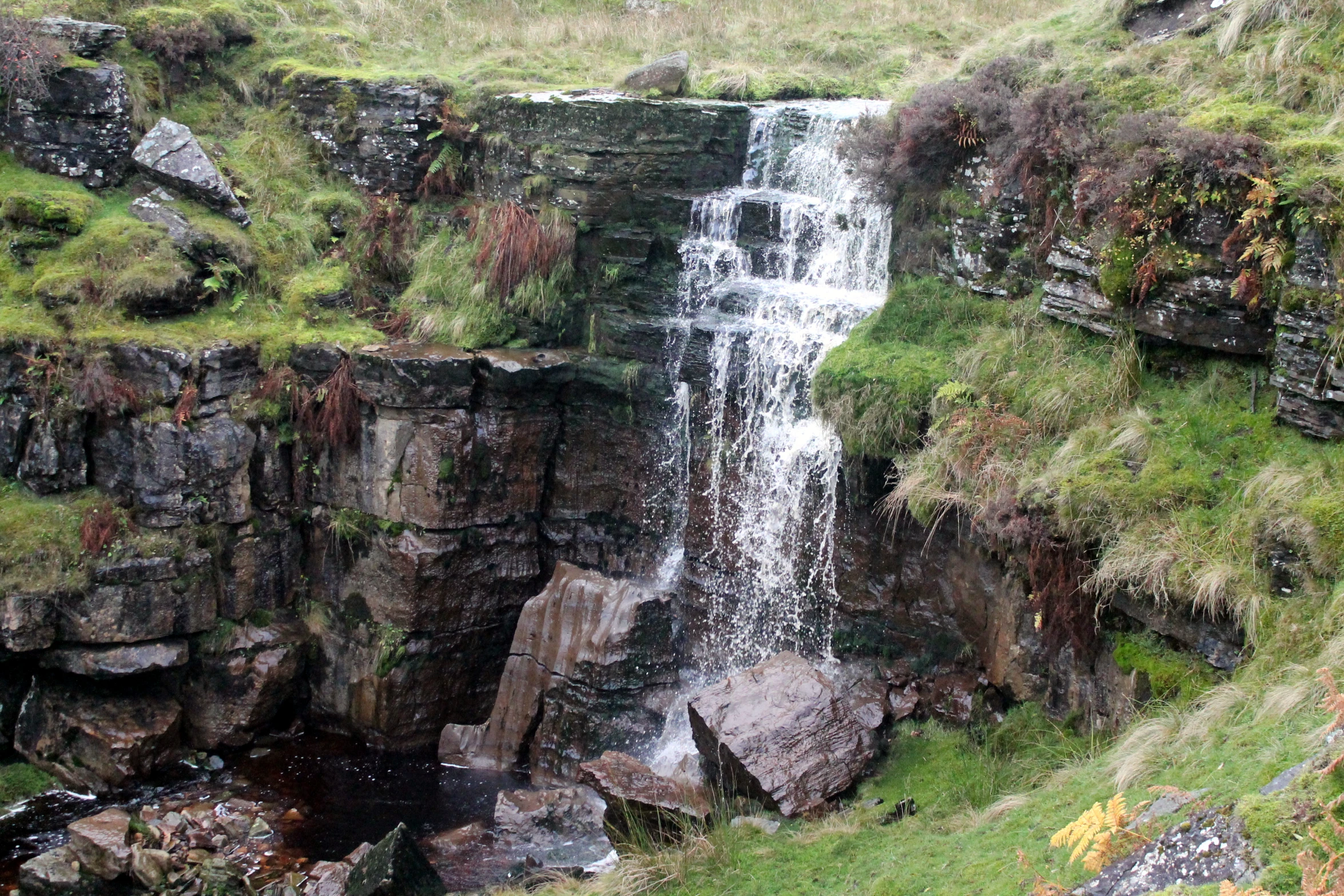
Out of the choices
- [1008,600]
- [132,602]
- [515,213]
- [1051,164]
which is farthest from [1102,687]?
[132,602]

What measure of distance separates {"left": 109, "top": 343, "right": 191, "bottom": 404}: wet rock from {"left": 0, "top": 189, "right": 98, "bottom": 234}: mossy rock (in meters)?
1.96

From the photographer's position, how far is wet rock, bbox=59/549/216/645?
10281 mm

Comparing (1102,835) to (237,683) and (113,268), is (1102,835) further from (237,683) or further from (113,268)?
(113,268)

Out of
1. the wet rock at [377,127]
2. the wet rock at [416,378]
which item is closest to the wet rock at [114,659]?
the wet rock at [416,378]

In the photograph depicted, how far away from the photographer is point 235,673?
437 inches

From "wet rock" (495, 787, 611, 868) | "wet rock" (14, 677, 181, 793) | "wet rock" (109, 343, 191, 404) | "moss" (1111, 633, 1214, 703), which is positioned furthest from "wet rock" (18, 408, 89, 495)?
"moss" (1111, 633, 1214, 703)

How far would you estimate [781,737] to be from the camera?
8.13 metres

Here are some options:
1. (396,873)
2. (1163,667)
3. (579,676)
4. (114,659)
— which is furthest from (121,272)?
(1163,667)

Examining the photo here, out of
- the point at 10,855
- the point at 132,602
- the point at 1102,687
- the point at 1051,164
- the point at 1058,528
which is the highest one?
the point at 1051,164

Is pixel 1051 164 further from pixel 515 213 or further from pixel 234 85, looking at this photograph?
pixel 234 85

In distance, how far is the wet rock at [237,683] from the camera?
11016mm

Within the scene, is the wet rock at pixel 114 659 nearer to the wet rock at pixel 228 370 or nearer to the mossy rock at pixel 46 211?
the wet rock at pixel 228 370

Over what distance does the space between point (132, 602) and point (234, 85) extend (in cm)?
747

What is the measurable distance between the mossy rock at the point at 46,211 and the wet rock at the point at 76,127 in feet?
2.02
